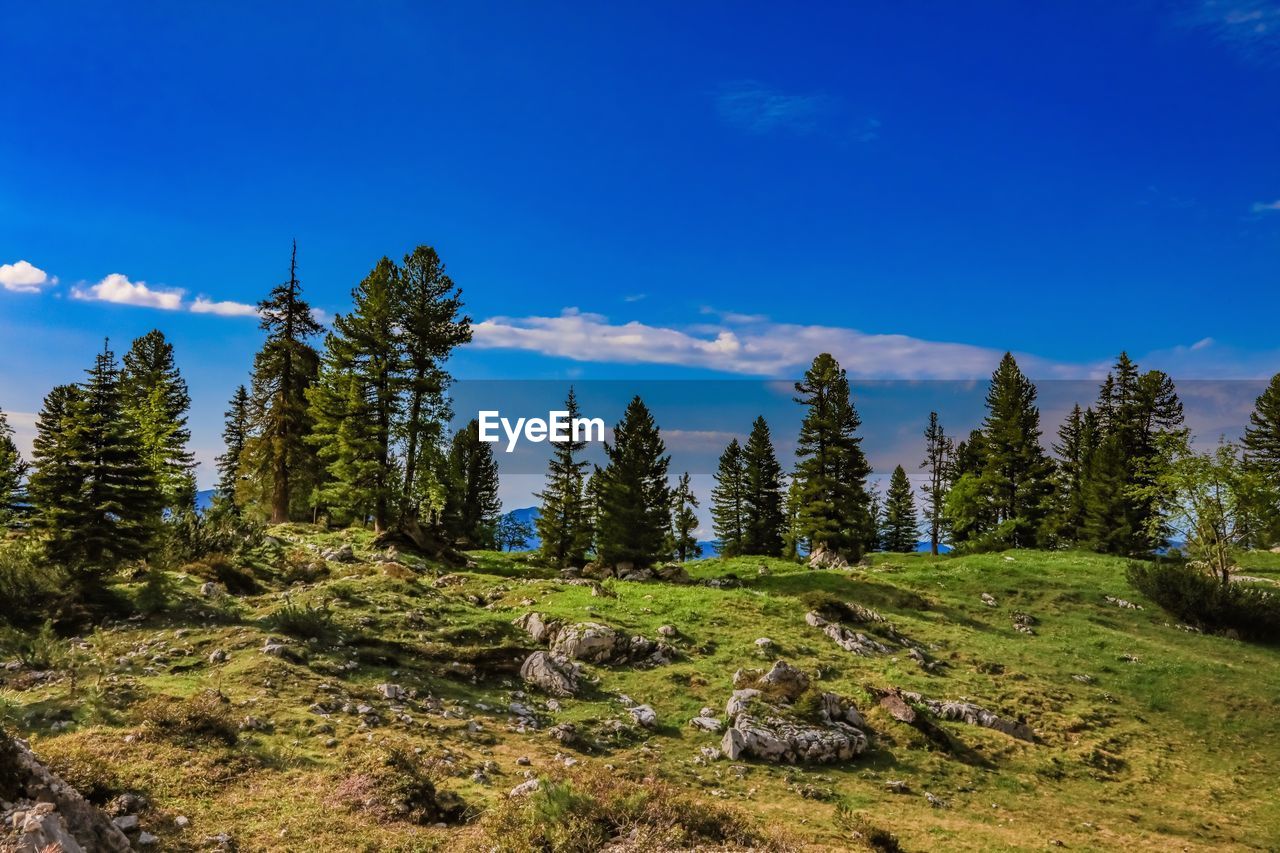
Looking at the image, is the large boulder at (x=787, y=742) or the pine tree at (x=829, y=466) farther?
the pine tree at (x=829, y=466)

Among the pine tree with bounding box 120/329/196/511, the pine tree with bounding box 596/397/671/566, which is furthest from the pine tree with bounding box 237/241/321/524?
the pine tree with bounding box 596/397/671/566

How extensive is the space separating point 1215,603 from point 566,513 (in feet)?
122

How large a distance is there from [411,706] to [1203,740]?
2342cm

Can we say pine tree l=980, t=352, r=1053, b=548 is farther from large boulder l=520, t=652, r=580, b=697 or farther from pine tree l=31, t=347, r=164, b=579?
pine tree l=31, t=347, r=164, b=579

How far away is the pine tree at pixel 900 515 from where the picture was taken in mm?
87750

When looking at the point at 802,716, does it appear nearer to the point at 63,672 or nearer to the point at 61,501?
the point at 63,672

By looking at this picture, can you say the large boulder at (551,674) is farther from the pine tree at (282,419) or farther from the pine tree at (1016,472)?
the pine tree at (1016,472)

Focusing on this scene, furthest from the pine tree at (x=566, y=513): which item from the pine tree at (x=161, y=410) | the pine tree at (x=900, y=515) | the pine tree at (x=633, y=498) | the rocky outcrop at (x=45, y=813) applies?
the pine tree at (x=900, y=515)

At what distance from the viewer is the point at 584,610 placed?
83.6 ft

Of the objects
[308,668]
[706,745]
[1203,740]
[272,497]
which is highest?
[272,497]

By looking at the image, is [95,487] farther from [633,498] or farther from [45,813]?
[633,498]

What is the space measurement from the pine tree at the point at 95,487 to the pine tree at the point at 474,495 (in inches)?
1407

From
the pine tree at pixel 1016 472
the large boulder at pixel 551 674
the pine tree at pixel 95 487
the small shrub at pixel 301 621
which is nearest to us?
the large boulder at pixel 551 674

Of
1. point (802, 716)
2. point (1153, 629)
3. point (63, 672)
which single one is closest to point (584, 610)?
point (802, 716)
